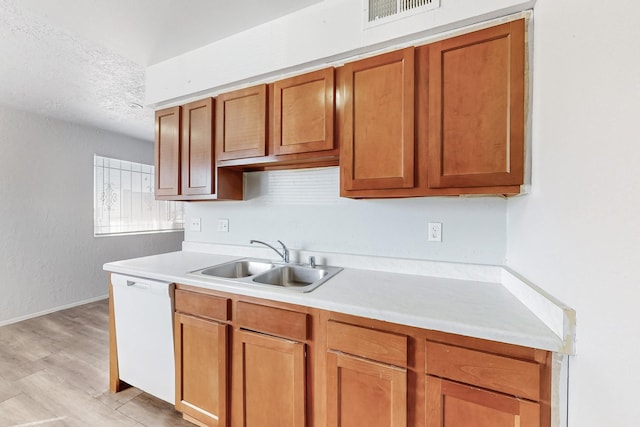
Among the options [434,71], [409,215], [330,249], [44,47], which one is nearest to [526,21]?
[434,71]

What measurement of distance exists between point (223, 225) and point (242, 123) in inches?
36.4

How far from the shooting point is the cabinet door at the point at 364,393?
1.01 metres

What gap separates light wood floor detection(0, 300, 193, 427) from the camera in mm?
1612

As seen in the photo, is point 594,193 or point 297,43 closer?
point 594,193

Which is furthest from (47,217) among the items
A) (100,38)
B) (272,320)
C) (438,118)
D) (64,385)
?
(438,118)

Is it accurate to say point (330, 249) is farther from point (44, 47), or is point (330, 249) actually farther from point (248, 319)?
point (44, 47)

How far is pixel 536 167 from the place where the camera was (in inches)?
40.5

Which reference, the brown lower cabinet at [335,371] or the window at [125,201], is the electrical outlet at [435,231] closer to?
the brown lower cabinet at [335,371]

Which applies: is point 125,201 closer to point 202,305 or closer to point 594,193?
point 202,305

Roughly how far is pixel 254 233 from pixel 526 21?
2003 millimetres

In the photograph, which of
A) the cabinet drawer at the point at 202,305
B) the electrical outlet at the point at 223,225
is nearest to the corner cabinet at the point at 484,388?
the cabinet drawer at the point at 202,305

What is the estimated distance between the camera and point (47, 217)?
318 centimetres

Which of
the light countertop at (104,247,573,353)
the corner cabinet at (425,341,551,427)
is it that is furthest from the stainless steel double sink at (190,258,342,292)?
the corner cabinet at (425,341,551,427)

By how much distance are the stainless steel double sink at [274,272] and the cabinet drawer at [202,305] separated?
13cm
